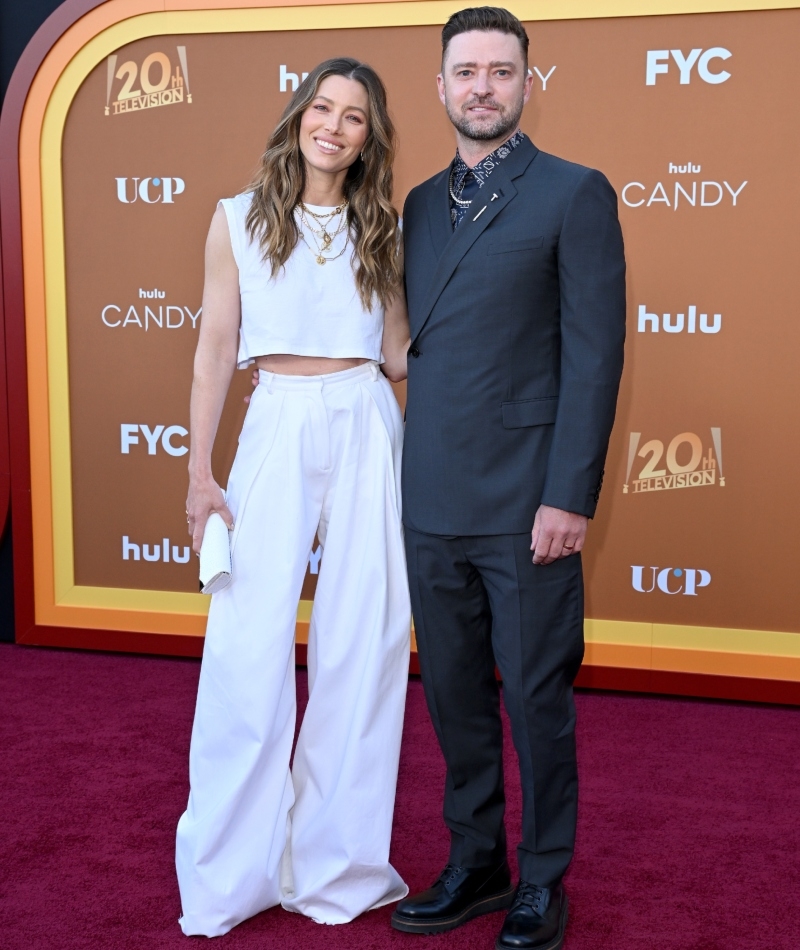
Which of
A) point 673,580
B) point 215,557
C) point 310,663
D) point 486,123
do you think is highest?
point 486,123

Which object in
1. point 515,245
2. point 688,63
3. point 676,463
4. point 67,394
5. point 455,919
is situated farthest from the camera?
point 67,394

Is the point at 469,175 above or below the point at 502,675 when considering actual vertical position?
above

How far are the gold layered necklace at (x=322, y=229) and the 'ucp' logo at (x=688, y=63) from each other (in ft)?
5.89

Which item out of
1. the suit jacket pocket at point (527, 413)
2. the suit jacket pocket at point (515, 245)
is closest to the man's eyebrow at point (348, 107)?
the suit jacket pocket at point (515, 245)

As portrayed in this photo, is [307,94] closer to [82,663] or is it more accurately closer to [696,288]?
[696,288]

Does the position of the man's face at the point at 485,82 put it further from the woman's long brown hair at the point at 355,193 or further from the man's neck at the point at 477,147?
the woman's long brown hair at the point at 355,193

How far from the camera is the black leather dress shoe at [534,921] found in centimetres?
207

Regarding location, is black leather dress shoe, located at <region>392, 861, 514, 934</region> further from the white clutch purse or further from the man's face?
the man's face

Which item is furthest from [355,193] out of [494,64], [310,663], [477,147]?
[310,663]

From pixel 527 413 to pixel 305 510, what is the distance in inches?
19.2

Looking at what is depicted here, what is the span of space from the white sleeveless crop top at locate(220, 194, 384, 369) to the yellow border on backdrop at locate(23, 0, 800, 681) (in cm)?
181

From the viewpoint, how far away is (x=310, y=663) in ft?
7.32

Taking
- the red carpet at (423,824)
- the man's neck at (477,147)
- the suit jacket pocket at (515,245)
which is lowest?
the red carpet at (423,824)

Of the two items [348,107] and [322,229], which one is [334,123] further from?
[322,229]
